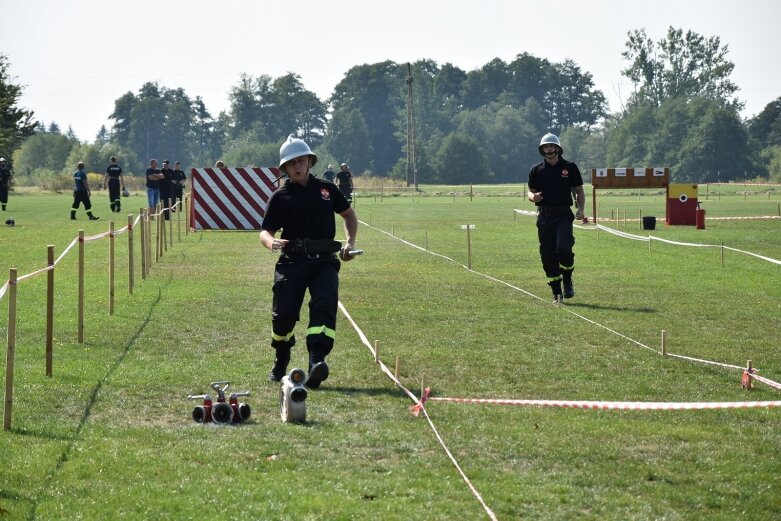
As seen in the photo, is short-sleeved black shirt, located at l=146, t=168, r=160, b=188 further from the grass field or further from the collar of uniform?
the collar of uniform

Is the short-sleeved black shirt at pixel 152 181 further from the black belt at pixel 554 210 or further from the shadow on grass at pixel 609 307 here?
the shadow on grass at pixel 609 307

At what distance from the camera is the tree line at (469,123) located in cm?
13088

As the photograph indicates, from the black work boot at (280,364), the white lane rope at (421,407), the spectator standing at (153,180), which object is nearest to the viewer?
the white lane rope at (421,407)

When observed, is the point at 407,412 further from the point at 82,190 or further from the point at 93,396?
the point at 82,190

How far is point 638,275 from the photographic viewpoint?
21453 millimetres

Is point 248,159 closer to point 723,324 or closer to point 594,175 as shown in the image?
point 594,175

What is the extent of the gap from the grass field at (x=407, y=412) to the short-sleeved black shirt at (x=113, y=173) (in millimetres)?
24433

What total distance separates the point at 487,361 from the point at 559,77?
538 feet

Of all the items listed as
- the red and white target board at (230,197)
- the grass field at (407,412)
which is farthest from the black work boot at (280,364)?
the red and white target board at (230,197)

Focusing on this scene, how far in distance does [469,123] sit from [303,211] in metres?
152

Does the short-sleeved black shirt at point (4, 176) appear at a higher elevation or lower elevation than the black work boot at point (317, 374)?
higher

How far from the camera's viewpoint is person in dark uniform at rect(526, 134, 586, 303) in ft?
55.4

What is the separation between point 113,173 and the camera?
146 feet

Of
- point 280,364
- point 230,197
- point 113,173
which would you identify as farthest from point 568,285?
point 113,173
